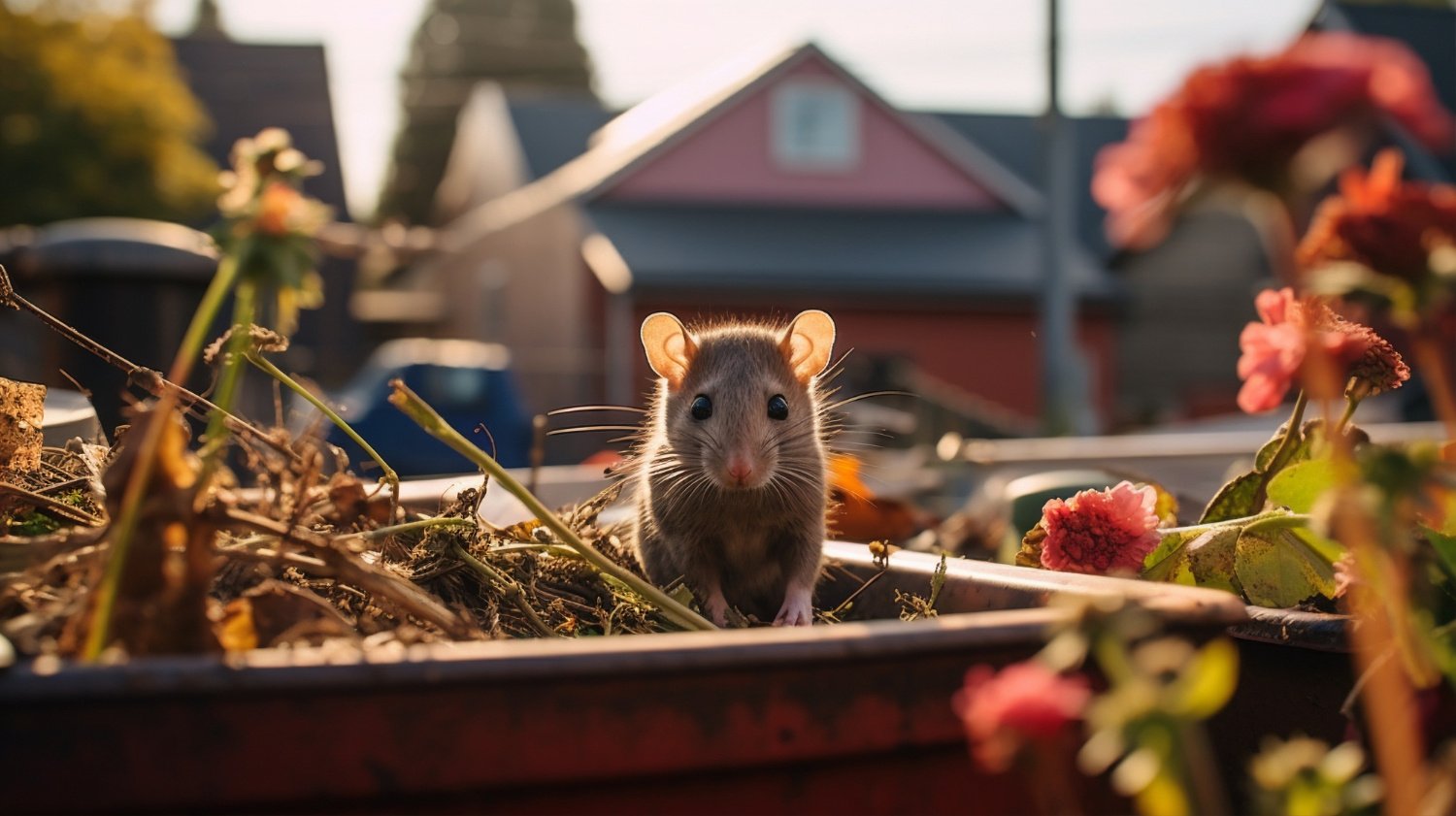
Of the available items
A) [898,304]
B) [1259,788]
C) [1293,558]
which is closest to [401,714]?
[1259,788]

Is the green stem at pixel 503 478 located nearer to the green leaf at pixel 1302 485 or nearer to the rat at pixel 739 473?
the rat at pixel 739 473

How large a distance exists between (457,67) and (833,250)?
117 feet

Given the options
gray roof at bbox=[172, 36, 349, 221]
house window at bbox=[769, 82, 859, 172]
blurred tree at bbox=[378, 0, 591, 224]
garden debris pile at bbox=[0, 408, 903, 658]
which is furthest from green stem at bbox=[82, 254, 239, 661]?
blurred tree at bbox=[378, 0, 591, 224]

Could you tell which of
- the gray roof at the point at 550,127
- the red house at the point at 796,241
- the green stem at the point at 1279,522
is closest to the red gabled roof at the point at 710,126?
the red house at the point at 796,241

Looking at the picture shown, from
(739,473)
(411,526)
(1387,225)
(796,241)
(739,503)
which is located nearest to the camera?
(1387,225)

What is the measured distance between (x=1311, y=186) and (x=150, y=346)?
9.29 m

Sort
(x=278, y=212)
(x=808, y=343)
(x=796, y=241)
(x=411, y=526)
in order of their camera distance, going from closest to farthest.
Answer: (x=278, y=212)
(x=411, y=526)
(x=808, y=343)
(x=796, y=241)

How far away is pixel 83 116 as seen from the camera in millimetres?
25922

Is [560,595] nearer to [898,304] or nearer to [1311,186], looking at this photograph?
[1311,186]

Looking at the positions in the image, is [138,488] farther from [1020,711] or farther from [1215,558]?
[1215,558]

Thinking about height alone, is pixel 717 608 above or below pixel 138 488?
below

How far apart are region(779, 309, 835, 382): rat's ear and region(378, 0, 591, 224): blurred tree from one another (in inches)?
2113

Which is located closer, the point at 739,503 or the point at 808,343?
the point at 739,503

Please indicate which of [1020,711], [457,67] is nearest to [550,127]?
[457,67]
